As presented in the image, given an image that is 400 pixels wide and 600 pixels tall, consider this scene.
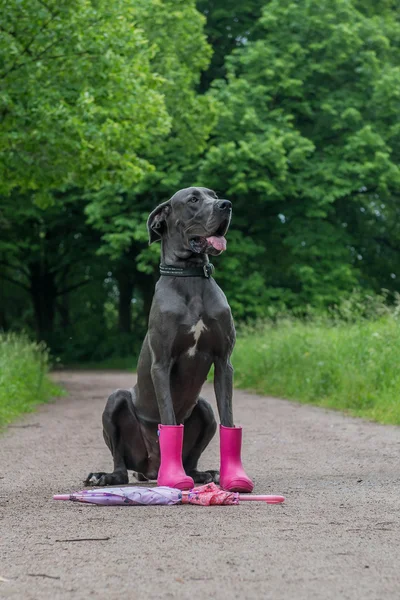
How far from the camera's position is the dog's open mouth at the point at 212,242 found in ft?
20.0

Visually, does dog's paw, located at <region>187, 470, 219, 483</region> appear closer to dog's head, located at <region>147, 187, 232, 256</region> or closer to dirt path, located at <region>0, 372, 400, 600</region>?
dirt path, located at <region>0, 372, 400, 600</region>

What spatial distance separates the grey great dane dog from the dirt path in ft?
2.51

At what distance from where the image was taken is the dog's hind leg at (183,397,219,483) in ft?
22.0

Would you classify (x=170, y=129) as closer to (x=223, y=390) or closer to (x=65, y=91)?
(x=65, y=91)

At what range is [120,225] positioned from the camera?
97.8ft

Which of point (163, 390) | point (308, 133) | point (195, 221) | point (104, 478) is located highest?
point (308, 133)

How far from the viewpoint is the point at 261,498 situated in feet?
18.8

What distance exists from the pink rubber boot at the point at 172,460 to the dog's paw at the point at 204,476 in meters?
0.61

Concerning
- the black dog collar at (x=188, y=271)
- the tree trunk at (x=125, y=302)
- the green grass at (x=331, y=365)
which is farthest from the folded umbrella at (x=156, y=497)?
the tree trunk at (x=125, y=302)

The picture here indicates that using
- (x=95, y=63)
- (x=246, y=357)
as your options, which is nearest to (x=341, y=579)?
(x=95, y=63)

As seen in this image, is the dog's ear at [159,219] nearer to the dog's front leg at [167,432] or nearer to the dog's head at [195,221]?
the dog's head at [195,221]

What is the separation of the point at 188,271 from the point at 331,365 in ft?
29.6

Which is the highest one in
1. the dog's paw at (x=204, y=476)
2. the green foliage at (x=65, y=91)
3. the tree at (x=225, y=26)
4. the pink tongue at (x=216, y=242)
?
the tree at (x=225, y=26)

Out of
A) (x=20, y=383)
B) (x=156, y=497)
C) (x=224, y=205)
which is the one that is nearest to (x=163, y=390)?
(x=156, y=497)
